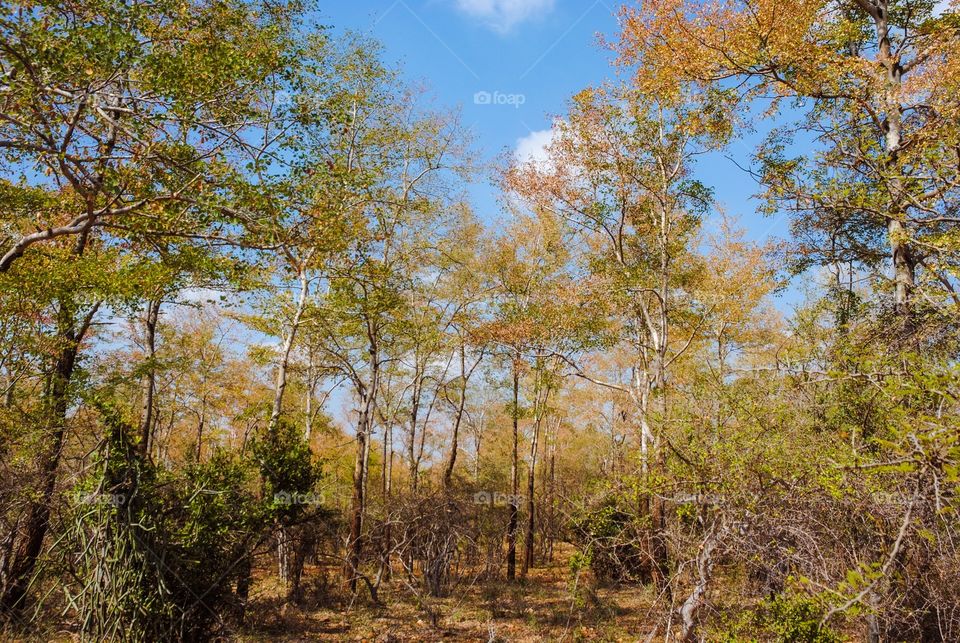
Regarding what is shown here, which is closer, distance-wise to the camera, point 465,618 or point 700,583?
point 700,583

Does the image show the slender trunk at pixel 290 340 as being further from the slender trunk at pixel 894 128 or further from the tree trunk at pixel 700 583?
the slender trunk at pixel 894 128

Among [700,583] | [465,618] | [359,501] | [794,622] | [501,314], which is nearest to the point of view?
[700,583]

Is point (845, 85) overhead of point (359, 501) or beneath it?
overhead

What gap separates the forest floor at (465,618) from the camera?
869 cm

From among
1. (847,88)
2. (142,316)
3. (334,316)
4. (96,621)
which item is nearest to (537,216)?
(334,316)

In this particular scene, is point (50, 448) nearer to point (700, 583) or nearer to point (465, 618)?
point (465, 618)

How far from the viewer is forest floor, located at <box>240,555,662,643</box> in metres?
8.69

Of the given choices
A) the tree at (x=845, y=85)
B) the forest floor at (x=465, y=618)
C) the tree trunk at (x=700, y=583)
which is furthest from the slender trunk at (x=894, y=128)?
the forest floor at (x=465, y=618)

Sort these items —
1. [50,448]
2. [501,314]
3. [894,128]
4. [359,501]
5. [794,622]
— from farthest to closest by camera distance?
[501,314] < [359,501] < [894,128] < [50,448] < [794,622]

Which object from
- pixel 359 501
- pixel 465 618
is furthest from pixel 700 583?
pixel 359 501

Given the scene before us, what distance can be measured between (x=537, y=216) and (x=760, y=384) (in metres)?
10.5

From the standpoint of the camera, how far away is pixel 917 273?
9.38 meters

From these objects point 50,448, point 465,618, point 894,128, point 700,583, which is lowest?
point 465,618

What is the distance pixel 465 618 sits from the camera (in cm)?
999
